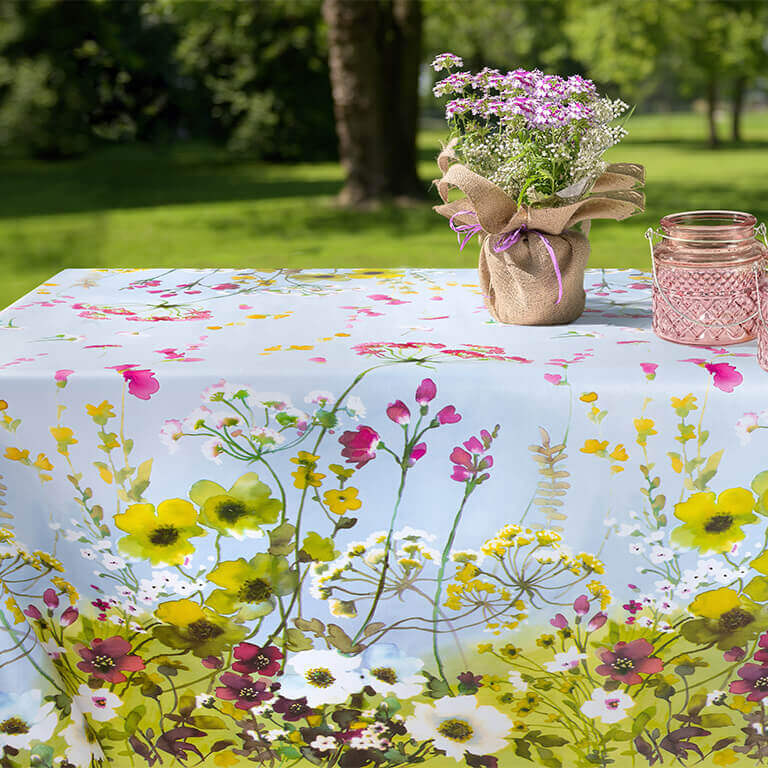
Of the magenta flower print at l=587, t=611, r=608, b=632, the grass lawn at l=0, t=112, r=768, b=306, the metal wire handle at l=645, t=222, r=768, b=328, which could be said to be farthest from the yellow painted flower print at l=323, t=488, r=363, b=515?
the grass lawn at l=0, t=112, r=768, b=306

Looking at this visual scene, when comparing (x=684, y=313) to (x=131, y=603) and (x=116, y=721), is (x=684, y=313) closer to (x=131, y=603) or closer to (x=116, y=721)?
(x=131, y=603)

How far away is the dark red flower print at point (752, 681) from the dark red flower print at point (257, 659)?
816 millimetres

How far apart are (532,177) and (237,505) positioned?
31.9 inches

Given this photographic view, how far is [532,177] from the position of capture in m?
1.79

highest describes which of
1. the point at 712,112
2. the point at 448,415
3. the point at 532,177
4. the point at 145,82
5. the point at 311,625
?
the point at 145,82

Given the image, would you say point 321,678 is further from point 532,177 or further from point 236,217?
point 236,217

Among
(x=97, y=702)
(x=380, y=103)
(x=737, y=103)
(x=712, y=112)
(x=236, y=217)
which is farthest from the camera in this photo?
(x=737, y=103)

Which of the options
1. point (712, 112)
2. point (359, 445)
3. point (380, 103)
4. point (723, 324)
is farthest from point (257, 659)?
point (712, 112)

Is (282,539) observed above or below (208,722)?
above

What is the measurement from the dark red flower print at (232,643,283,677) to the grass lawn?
13.6 feet

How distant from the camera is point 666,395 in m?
1.59

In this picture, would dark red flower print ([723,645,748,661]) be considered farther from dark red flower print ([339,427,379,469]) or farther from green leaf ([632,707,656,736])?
dark red flower print ([339,427,379,469])

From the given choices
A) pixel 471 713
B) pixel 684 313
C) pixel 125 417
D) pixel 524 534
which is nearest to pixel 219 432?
pixel 125 417

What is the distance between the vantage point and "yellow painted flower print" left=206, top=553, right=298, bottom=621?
1693 millimetres
